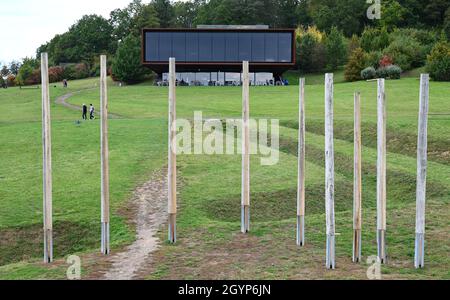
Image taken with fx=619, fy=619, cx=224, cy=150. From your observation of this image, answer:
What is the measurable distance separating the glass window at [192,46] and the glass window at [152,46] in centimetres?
399

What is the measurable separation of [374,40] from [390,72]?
18877 mm

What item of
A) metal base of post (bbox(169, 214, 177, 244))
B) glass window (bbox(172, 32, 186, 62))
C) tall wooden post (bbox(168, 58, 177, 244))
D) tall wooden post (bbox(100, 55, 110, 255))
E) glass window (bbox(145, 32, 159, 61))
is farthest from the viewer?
glass window (bbox(172, 32, 186, 62))

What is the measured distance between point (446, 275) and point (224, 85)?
225ft

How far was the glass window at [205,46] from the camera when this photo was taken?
263 feet

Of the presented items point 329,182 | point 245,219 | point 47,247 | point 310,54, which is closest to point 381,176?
point 329,182

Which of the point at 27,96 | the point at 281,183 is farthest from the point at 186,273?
the point at 27,96

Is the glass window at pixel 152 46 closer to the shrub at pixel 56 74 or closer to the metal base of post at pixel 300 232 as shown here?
the shrub at pixel 56 74

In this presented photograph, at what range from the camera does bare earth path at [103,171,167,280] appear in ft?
45.4

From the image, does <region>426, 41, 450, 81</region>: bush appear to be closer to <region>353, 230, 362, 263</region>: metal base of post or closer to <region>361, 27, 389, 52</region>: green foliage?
<region>361, 27, 389, 52</region>: green foliage

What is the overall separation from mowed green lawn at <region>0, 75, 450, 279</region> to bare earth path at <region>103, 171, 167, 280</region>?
0.39 m

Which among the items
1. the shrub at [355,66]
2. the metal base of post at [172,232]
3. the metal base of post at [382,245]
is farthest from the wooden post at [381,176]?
the shrub at [355,66]

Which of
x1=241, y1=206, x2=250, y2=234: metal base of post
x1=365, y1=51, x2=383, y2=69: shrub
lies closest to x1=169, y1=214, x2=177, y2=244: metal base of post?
x1=241, y1=206, x2=250, y2=234: metal base of post

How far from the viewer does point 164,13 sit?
131500 mm

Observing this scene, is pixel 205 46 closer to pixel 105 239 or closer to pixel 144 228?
pixel 144 228
